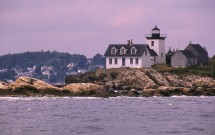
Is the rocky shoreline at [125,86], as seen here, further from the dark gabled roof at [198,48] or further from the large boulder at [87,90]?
the dark gabled roof at [198,48]

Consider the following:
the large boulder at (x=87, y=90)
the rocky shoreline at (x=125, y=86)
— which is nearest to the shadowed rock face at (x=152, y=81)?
the rocky shoreline at (x=125, y=86)

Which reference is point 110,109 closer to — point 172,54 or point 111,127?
point 111,127

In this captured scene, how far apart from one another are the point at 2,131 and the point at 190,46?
77.9 m

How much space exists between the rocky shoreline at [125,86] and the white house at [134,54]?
220 inches

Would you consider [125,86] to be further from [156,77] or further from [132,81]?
[156,77]

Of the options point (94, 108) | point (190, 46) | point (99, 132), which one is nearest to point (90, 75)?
point (190, 46)

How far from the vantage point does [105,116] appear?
57.0 metres

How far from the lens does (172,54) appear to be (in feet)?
386

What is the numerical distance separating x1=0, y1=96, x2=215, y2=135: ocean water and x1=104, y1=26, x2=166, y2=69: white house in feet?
89.5

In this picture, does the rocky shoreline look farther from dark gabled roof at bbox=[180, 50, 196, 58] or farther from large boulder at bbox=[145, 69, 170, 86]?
dark gabled roof at bbox=[180, 50, 196, 58]

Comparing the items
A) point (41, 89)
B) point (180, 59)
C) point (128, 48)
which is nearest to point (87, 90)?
point (41, 89)

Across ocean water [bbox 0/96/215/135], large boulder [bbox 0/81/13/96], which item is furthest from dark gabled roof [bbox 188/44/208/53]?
large boulder [bbox 0/81/13/96]

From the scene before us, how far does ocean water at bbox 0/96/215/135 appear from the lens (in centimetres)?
4559

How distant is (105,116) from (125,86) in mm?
40892
